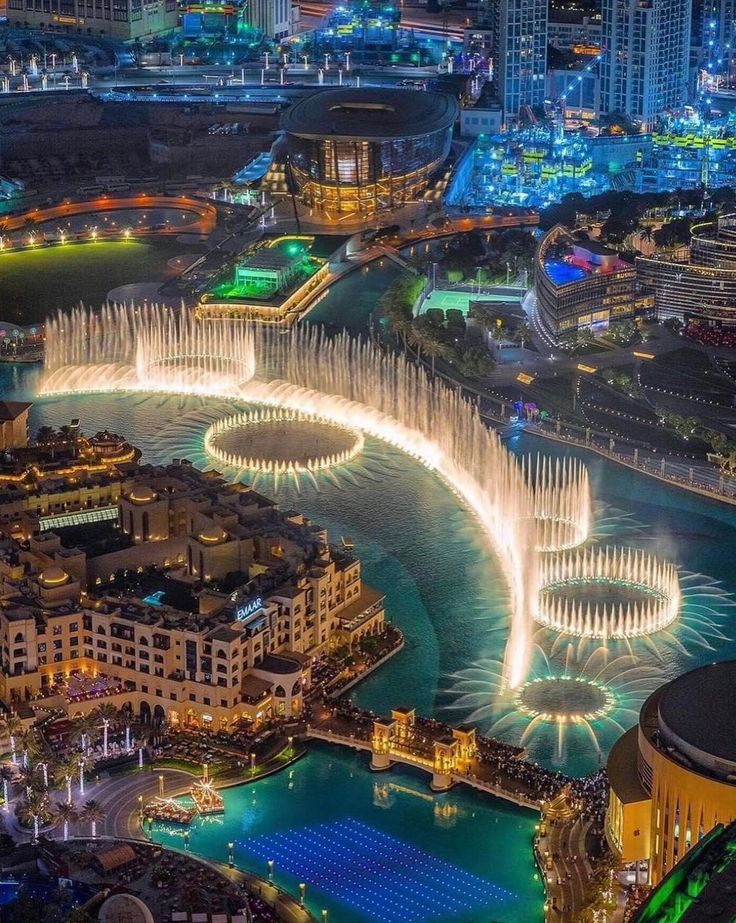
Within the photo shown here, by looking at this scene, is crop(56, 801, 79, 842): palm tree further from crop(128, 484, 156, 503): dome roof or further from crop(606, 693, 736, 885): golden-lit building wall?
crop(128, 484, 156, 503): dome roof

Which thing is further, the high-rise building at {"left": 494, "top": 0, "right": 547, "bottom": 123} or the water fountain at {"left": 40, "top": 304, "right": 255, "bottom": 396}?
the high-rise building at {"left": 494, "top": 0, "right": 547, "bottom": 123}

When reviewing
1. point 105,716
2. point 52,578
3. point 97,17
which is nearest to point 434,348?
point 52,578

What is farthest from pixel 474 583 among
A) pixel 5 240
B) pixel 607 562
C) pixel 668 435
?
pixel 5 240

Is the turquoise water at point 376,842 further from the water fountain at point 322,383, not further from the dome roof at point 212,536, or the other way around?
the water fountain at point 322,383

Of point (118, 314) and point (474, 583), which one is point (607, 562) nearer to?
point (474, 583)

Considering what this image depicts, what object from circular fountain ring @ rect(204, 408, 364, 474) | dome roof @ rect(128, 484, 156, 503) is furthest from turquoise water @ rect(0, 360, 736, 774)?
dome roof @ rect(128, 484, 156, 503)

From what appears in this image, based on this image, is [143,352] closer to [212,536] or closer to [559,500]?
[559,500]
